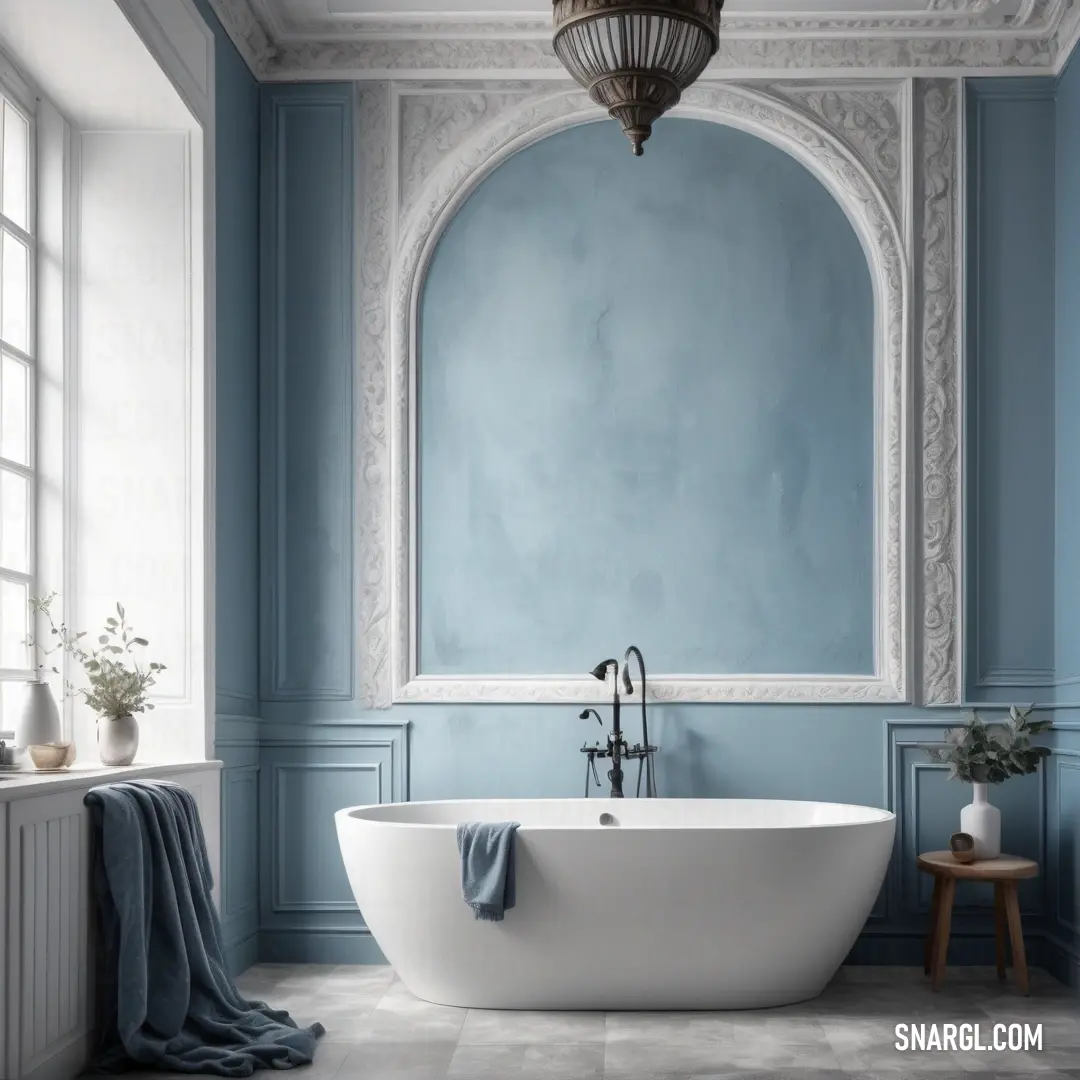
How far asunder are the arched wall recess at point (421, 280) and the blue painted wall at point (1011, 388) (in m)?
0.20

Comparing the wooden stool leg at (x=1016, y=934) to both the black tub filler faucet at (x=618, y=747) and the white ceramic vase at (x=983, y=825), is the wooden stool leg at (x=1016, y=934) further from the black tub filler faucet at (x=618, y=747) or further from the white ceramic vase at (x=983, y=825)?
the black tub filler faucet at (x=618, y=747)

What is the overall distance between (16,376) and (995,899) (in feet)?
10.7

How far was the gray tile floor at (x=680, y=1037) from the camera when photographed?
3.18 metres

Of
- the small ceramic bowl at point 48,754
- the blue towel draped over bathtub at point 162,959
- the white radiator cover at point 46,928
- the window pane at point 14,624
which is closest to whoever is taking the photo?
the white radiator cover at point 46,928

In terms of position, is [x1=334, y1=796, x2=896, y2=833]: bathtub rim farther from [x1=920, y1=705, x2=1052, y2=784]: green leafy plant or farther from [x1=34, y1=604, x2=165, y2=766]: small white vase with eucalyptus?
[x1=34, y1=604, x2=165, y2=766]: small white vase with eucalyptus

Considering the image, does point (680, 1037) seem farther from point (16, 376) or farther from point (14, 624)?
point (16, 376)

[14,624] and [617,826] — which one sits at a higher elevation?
[14,624]

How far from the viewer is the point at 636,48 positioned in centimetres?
242

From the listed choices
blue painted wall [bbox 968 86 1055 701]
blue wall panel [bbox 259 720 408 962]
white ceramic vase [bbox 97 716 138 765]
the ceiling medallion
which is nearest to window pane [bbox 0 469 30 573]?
white ceramic vase [bbox 97 716 138 765]

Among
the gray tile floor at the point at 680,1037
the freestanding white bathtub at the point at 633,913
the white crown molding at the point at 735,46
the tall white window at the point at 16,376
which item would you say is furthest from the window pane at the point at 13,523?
the white crown molding at the point at 735,46

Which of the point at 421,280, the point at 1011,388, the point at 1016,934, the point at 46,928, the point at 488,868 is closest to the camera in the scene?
the point at 46,928

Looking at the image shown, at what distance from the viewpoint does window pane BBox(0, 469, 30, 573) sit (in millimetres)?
3779

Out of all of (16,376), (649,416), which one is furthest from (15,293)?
(649,416)

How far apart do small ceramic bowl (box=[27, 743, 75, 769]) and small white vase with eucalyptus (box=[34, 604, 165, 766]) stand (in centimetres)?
26
